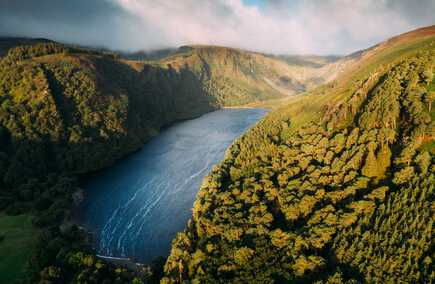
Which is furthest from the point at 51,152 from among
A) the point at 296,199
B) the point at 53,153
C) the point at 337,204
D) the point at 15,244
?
the point at 337,204

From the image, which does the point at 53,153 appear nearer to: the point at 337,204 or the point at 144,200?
the point at 144,200

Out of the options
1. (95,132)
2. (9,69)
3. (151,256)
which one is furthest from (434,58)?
(9,69)

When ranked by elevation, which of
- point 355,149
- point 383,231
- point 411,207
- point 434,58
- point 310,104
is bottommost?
point 383,231

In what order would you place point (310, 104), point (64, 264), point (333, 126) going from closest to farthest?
1. point (64, 264)
2. point (333, 126)
3. point (310, 104)

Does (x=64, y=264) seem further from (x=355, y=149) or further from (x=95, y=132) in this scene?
(x=95, y=132)

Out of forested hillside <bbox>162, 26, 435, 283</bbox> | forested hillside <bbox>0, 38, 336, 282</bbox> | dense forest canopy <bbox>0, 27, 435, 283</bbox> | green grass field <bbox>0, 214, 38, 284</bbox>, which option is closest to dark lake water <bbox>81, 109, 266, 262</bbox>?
forested hillside <bbox>0, 38, 336, 282</bbox>

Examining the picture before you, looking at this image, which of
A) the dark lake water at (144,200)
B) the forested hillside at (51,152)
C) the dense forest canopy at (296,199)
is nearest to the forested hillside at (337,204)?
the dense forest canopy at (296,199)

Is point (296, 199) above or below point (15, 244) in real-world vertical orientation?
above
